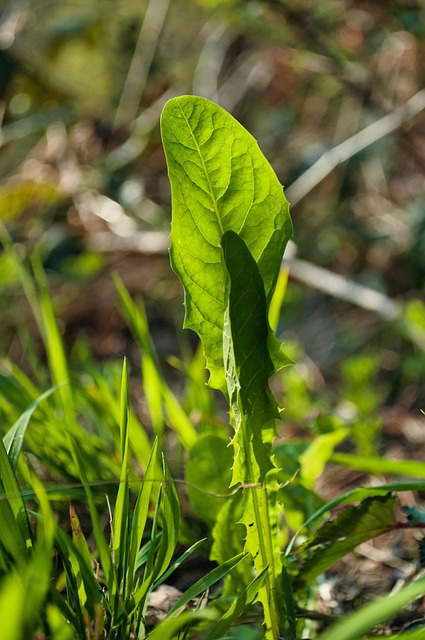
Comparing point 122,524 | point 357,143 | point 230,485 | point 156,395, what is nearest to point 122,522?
point 122,524

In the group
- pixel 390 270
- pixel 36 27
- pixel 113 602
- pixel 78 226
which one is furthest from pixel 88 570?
pixel 36 27

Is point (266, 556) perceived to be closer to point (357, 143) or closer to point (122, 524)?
point (122, 524)

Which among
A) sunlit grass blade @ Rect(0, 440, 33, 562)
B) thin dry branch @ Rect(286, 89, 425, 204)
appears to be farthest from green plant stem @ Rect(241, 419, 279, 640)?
thin dry branch @ Rect(286, 89, 425, 204)

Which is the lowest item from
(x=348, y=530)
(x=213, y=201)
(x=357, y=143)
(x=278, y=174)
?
(x=278, y=174)

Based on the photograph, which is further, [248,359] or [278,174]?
[278,174]

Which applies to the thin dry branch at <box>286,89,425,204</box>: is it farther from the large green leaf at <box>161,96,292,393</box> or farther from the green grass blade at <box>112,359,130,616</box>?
the green grass blade at <box>112,359,130,616</box>

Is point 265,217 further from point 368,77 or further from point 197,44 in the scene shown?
point 197,44
